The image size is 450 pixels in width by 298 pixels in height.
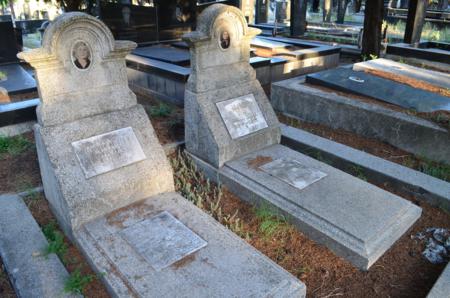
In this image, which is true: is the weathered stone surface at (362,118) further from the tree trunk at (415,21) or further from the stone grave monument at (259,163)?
the tree trunk at (415,21)

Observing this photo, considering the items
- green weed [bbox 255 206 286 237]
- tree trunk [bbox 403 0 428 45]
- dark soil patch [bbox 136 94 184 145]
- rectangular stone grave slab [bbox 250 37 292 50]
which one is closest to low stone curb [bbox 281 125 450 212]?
green weed [bbox 255 206 286 237]

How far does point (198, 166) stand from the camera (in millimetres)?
4039

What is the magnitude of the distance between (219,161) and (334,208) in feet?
4.06

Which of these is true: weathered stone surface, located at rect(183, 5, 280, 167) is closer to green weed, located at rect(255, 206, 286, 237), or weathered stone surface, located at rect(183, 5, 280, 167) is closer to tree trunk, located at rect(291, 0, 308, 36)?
green weed, located at rect(255, 206, 286, 237)

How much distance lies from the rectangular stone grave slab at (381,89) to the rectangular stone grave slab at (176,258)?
3.11 m

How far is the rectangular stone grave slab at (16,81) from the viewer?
5.86 metres

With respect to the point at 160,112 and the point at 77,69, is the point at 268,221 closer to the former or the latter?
the point at 77,69

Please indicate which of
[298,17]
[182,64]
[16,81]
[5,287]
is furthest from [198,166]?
[298,17]

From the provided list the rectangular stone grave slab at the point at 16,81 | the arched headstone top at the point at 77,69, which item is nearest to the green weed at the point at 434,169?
the arched headstone top at the point at 77,69

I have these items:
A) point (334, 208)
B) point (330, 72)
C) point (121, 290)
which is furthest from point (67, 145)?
point (330, 72)

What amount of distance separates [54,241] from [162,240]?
34.3 inches

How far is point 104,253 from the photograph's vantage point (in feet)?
8.43

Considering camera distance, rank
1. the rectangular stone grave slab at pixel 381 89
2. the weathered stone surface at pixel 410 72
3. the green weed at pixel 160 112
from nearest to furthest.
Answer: the rectangular stone grave slab at pixel 381 89 < the green weed at pixel 160 112 < the weathered stone surface at pixel 410 72

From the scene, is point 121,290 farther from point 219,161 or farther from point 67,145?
point 219,161
